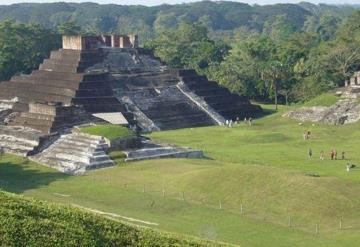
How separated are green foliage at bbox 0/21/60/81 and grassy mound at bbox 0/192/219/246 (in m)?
49.4

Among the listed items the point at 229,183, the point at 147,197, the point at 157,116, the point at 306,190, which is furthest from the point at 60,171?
the point at 157,116

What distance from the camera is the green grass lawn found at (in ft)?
72.3

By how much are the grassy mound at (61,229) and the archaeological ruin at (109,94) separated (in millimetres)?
23662

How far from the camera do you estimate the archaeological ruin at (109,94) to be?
39719 millimetres

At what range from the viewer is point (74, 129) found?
3653 centimetres

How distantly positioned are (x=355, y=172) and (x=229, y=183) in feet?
22.7

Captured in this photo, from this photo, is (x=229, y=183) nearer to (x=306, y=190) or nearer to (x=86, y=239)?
(x=306, y=190)

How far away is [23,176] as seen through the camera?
31.4 m

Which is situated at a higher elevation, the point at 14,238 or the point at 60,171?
the point at 14,238

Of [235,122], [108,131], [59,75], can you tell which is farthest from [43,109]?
[235,122]

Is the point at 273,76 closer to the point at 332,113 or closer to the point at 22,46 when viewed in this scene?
the point at 332,113

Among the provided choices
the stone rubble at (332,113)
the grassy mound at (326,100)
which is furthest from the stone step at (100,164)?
the grassy mound at (326,100)

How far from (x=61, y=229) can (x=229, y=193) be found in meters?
12.7

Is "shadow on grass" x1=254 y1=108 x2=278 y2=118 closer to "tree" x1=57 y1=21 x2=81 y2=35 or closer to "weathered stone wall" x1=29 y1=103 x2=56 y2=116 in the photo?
"weathered stone wall" x1=29 y1=103 x2=56 y2=116
